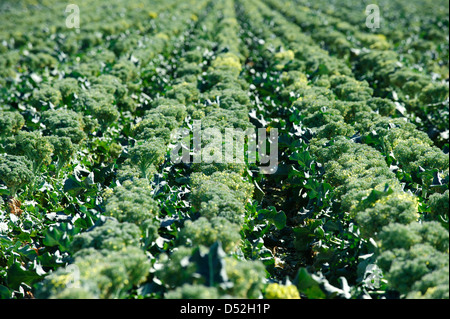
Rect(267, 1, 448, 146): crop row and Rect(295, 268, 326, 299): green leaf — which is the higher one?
Rect(267, 1, 448, 146): crop row

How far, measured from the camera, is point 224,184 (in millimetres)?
6227

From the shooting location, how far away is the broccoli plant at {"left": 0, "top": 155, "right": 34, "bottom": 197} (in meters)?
6.73

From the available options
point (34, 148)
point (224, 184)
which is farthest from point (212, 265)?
point (34, 148)

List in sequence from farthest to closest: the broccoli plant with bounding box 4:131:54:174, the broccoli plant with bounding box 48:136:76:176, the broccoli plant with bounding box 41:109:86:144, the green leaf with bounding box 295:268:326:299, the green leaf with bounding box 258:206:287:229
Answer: the broccoli plant with bounding box 41:109:86:144
the broccoli plant with bounding box 48:136:76:176
the broccoli plant with bounding box 4:131:54:174
the green leaf with bounding box 258:206:287:229
the green leaf with bounding box 295:268:326:299

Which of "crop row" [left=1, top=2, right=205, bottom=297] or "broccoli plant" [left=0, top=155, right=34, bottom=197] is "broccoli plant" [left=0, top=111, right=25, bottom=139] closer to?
"crop row" [left=1, top=2, right=205, bottom=297]

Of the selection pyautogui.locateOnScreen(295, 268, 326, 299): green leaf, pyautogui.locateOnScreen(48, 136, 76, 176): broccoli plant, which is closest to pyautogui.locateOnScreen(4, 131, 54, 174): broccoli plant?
pyautogui.locateOnScreen(48, 136, 76, 176): broccoli plant

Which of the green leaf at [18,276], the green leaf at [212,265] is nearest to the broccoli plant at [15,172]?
the green leaf at [18,276]

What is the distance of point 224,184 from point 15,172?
348 centimetres

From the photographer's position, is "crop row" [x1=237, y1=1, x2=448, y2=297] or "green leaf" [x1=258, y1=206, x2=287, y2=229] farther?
"green leaf" [x1=258, y1=206, x2=287, y2=229]

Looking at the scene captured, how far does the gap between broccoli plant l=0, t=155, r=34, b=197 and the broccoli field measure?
0.02 meters

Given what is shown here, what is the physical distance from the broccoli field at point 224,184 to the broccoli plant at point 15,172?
0.02m

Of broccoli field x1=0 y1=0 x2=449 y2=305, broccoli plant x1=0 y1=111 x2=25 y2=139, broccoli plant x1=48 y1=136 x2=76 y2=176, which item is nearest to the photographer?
broccoli field x1=0 y1=0 x2=449 y2=305

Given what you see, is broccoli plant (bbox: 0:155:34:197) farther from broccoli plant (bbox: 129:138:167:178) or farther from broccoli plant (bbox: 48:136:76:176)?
broccoli plant (bbox: 129:138:167:178)

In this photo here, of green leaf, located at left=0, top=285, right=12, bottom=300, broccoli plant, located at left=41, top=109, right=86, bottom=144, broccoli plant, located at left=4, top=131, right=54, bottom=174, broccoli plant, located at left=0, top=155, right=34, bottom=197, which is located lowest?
green leaf, located at left=0, top=285, right=12, bottom=300
